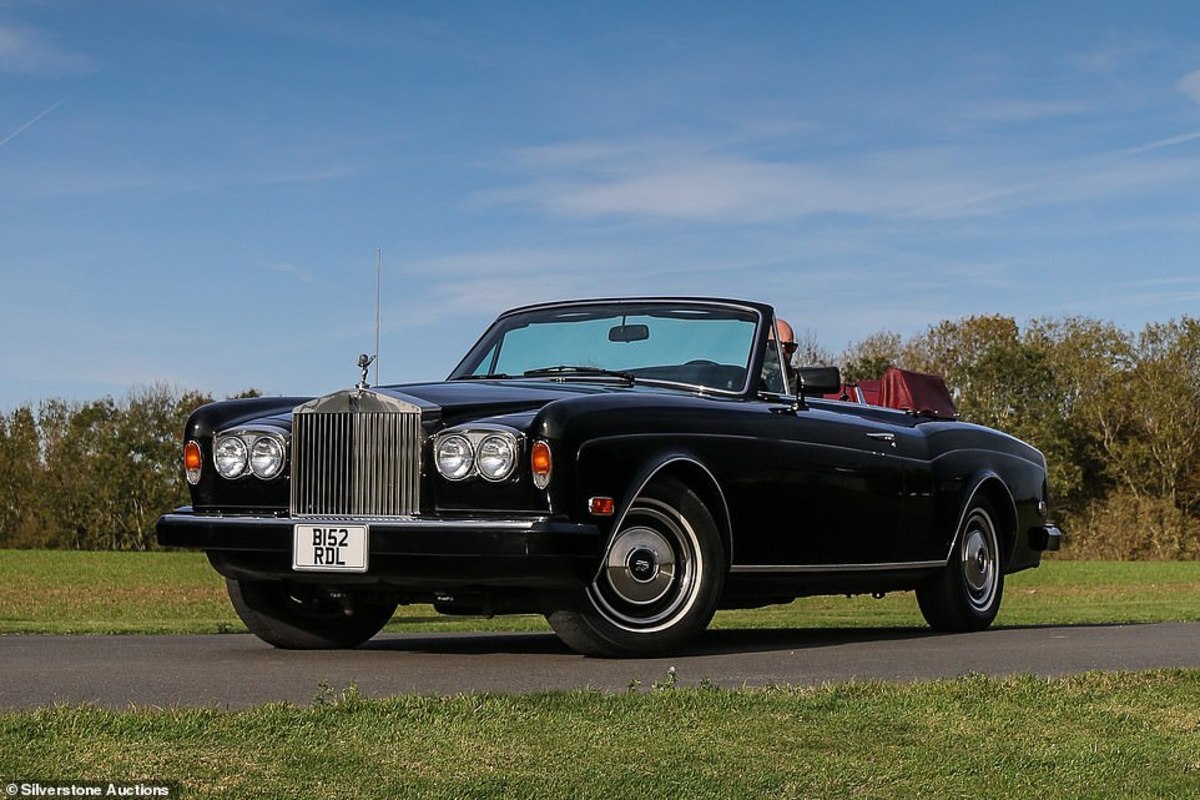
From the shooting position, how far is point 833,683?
6.16 metres

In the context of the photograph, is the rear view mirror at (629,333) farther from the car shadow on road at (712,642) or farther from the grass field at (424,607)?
the grass field at (424,607)

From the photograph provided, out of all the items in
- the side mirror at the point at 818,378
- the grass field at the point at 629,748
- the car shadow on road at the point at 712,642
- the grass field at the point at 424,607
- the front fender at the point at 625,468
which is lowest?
the grass field at the point at 424,607

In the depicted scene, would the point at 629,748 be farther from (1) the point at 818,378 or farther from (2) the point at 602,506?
(1) the point at 818,378

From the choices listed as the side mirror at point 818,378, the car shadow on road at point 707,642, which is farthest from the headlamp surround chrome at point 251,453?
the side mirror at point 818,378

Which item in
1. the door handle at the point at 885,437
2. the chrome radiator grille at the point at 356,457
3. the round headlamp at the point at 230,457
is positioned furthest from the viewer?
the door handle at the point at 885,437

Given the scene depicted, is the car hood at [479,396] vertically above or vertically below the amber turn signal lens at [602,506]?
above

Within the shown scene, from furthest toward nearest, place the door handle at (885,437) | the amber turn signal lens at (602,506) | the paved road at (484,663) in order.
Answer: the door handle at (885,437) → the amber turn signal lens at (602,506) → the paved road at (484,663)

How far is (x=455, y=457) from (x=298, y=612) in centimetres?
167

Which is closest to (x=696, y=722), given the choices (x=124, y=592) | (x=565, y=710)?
(x=565, y=710)

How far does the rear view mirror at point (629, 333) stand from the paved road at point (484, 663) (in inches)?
66.3

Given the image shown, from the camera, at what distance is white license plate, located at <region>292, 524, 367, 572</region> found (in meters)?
7.54

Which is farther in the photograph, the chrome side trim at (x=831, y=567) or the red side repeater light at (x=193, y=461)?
the chrome side trim at (x=831, y=567)

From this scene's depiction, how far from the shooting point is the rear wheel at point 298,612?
28.0 feet

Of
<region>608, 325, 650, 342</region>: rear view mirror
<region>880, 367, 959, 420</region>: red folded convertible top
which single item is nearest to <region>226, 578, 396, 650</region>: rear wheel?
<region>608, 325, 650, 342</region>: rear view mirror
